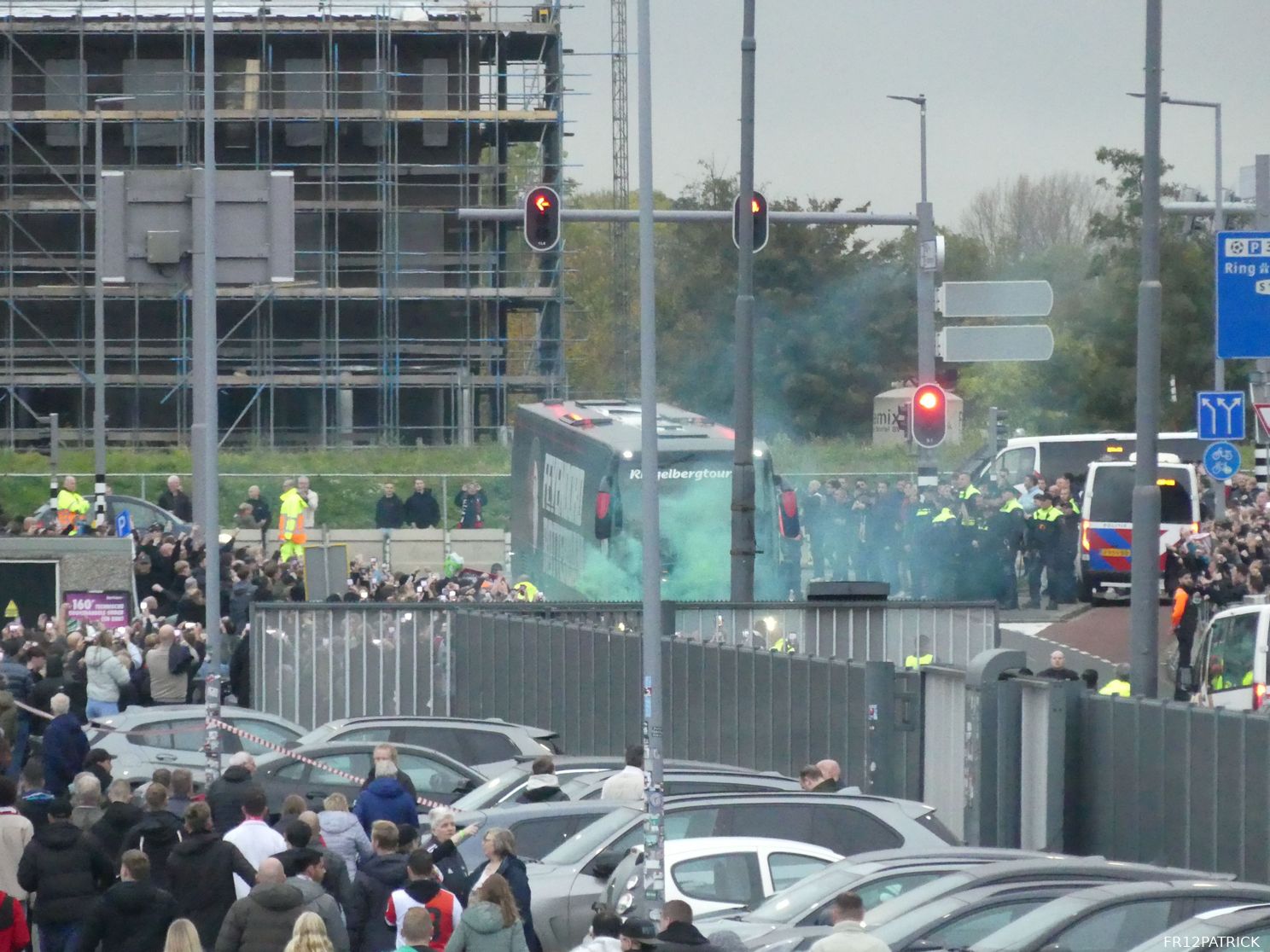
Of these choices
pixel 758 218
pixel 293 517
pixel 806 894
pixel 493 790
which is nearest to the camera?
pixel 806 894

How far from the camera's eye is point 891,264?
75.9 m

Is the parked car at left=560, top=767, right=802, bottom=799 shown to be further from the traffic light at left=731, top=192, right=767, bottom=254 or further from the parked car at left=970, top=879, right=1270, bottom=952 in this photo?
the traffic light at left=731, top=192, right=767, bottom=254

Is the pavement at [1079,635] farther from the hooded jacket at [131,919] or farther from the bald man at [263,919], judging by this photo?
the bald man at [263,919]

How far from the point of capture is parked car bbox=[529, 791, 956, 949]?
12.3 m

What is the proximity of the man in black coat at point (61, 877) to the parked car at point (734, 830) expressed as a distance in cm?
261

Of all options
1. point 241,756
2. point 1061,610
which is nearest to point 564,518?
point 1061,610

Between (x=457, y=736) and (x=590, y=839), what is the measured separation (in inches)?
234

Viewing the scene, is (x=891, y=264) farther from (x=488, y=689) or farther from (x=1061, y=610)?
(x=488, y=689)

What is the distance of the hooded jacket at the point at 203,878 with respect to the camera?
11.4 meters

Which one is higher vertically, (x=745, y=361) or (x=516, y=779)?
(x=745, y=361)

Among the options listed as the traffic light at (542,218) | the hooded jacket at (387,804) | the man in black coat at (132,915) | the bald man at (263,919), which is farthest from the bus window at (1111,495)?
the bald man at (263,919)

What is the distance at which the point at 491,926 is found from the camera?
9.70 m

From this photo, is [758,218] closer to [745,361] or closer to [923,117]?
[745,361]

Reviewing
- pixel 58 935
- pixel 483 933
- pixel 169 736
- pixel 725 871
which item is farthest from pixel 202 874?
pixel 169 736
